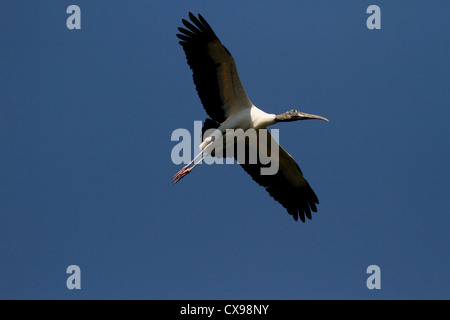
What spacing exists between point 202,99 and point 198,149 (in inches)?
40.0

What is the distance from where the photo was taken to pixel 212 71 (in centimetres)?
1284

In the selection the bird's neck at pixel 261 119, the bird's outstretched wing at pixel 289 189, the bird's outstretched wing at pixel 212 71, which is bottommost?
the bird's outstretched wing at pixel 289 189

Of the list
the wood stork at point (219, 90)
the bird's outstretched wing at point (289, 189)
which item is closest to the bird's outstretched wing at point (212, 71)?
the wood stork at point (219, 90)

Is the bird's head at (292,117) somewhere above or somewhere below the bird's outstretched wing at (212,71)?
below

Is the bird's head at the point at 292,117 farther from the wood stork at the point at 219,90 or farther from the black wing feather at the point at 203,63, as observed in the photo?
the black wing feather at the point at 203,63

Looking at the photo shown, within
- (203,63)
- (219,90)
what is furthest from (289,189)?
(203,63)

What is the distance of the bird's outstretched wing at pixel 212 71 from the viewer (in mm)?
12516

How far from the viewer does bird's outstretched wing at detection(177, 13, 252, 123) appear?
12.5m

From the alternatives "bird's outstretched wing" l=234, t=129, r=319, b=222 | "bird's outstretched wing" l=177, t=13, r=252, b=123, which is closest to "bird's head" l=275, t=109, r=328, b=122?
"bird's outstretched wing" l=177, t=13, r=252, b=123

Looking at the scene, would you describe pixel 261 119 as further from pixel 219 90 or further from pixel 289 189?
pixel 289 189
